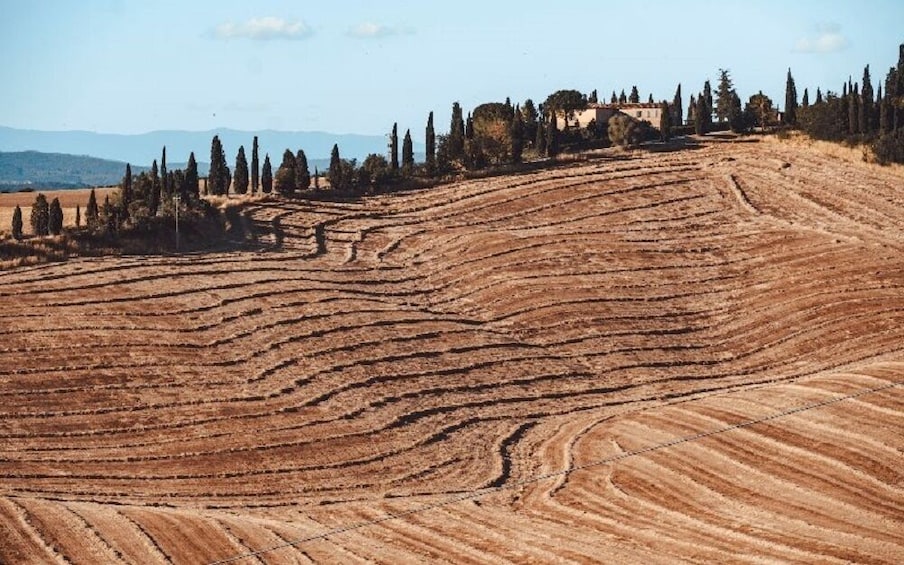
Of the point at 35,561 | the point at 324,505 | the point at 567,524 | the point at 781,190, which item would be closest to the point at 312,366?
the point at 324,505

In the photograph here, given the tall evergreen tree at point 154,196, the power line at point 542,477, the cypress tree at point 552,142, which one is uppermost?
the cypress tree at point 552,142

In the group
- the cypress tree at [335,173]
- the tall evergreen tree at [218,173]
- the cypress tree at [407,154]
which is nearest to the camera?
the tall evergreen tree at [218,173]

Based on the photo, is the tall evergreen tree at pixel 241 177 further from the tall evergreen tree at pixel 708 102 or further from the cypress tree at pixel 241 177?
the tall evergreen tree at pixel 708 102

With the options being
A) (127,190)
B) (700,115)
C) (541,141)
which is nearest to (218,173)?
(127,190)

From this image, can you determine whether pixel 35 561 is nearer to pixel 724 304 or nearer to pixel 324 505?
pixel 324 505

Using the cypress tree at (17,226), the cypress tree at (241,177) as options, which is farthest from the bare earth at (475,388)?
the cypress tree at (17,226)

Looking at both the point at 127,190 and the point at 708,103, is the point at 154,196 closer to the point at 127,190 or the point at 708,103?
the point at 127,190

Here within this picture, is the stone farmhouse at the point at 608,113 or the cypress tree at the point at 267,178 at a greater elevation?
the stone farmhouse at the point at 608,113
